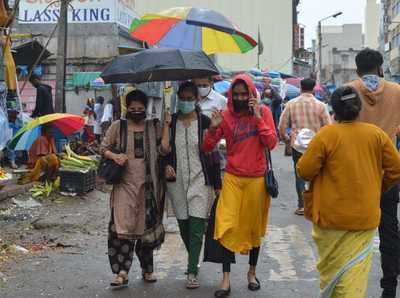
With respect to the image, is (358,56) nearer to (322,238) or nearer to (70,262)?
(322,238)

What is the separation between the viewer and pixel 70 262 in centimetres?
625

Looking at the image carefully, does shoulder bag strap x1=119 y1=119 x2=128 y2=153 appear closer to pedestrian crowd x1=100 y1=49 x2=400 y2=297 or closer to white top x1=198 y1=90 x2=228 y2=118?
pedestrian crowd x1=100 y1=49 x2=400 y2=297

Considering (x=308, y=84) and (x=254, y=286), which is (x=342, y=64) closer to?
(x=308, y=84)

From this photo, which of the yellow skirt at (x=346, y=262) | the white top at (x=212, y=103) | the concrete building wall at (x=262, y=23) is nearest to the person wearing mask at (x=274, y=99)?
the white top at (x=212, y=103)

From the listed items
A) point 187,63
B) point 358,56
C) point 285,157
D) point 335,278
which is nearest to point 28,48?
point 285,157

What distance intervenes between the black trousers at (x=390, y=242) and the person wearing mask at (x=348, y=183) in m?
0.74

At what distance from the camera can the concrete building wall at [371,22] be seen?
80.8 metres

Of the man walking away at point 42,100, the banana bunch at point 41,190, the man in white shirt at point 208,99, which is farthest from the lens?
the man walking away at point 42,100

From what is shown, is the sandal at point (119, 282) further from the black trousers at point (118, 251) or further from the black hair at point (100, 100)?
the black hair at point (100, 100)

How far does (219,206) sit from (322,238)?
1.24 meters

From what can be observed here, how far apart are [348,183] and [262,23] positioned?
3964 cm

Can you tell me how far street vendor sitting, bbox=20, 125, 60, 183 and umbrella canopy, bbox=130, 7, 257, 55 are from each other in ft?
11.1

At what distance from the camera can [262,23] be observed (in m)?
42.4

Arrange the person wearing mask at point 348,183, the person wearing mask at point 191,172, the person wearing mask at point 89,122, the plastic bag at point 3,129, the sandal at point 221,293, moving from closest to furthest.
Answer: the person wearing mask at point 348,183, the sandal at point 221,293, the person wearing mask at point 191,172, the plastic bag at point 3,129, the person wearing mask at point 89,122
